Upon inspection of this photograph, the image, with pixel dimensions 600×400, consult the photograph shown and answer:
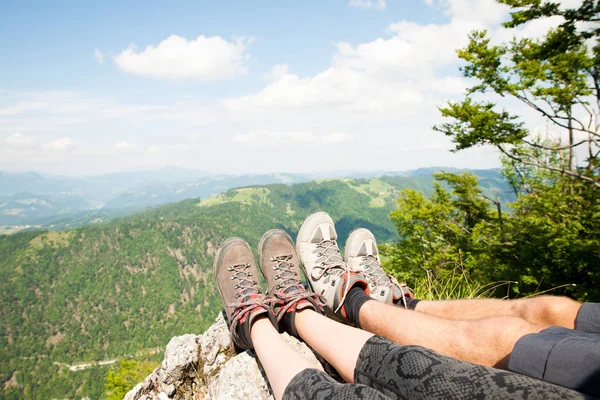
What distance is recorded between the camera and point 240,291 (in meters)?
3.15

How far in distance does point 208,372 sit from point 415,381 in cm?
218

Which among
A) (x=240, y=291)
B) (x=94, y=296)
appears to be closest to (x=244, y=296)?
(x=240, y=291)

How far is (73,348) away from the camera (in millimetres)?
126062

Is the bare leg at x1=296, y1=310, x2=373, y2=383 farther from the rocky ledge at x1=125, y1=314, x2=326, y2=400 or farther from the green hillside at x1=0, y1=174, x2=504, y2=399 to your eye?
the green hillside at x1=0, y1=174, x2=504, y2=399

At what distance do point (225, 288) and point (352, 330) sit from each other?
185cm

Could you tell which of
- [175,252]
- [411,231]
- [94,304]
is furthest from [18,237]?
[411,231]

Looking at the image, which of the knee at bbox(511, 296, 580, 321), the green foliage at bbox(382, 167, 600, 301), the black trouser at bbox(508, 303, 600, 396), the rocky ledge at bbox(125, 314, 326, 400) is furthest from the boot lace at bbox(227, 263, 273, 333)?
the green foliage at bbox(382, 167, 600, 301)

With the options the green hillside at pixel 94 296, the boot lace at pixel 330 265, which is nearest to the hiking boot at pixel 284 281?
the boot lace at pixel 330 265

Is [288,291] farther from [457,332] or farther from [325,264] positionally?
[457,332]

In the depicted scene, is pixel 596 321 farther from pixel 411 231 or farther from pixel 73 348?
pixel 73 348

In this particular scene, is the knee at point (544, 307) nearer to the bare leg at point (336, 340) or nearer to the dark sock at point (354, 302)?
the dark sock at point (354, 302)

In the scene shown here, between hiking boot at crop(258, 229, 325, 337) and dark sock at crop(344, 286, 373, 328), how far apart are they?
23cm

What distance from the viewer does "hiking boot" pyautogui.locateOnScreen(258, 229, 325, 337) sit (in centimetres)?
266

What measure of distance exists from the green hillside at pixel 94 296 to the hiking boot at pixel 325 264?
121 meters
